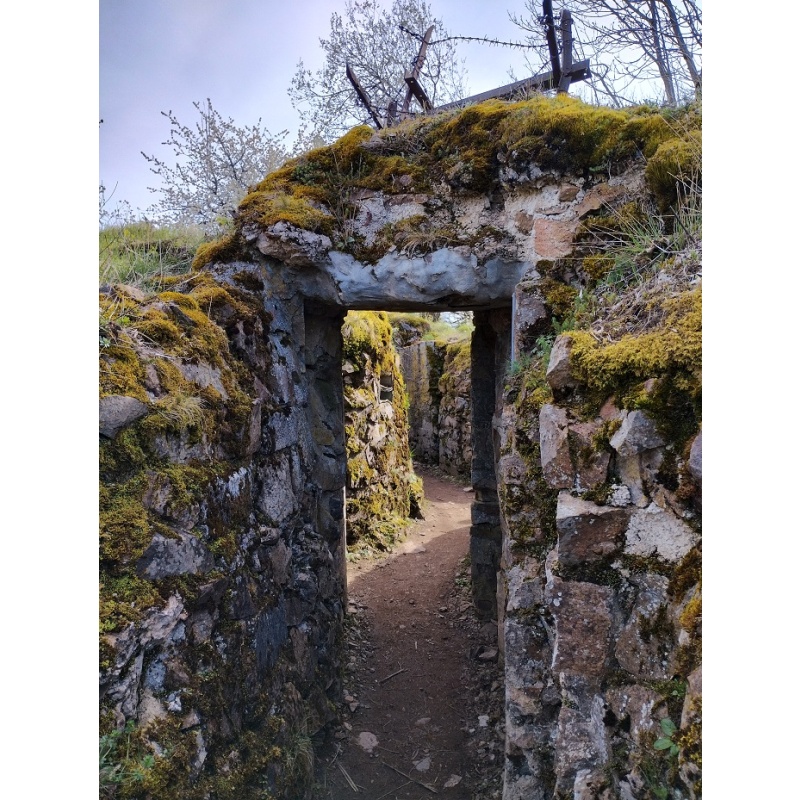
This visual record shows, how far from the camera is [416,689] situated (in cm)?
467

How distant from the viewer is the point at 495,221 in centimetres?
388

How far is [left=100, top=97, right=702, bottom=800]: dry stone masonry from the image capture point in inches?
78.4

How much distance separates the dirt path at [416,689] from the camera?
374 centimetres

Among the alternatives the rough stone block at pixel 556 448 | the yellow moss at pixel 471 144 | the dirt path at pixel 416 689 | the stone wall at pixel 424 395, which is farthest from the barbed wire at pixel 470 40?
the stone wall at pixel 424 395

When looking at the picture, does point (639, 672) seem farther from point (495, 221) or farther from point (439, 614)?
point (439, 614)

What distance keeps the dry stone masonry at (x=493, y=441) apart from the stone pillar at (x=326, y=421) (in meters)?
0.02

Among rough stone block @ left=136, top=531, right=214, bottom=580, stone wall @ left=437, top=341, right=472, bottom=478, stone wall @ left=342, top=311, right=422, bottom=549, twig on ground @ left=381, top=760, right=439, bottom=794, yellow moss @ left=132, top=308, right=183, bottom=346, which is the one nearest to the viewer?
rough stone block @ left=136, top=531, right=214, bottom=580

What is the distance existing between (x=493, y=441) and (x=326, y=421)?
1.71m

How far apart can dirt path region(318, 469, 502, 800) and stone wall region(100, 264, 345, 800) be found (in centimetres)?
41

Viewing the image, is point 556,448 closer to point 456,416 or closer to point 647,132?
point 647,132

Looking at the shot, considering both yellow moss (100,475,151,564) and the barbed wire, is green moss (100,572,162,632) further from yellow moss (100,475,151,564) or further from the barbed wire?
the barbed wire

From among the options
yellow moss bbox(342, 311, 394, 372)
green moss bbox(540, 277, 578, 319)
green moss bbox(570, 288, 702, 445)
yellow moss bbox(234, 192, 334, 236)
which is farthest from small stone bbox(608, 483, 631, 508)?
yellow moss bbox(342, 311, 394, 372)
